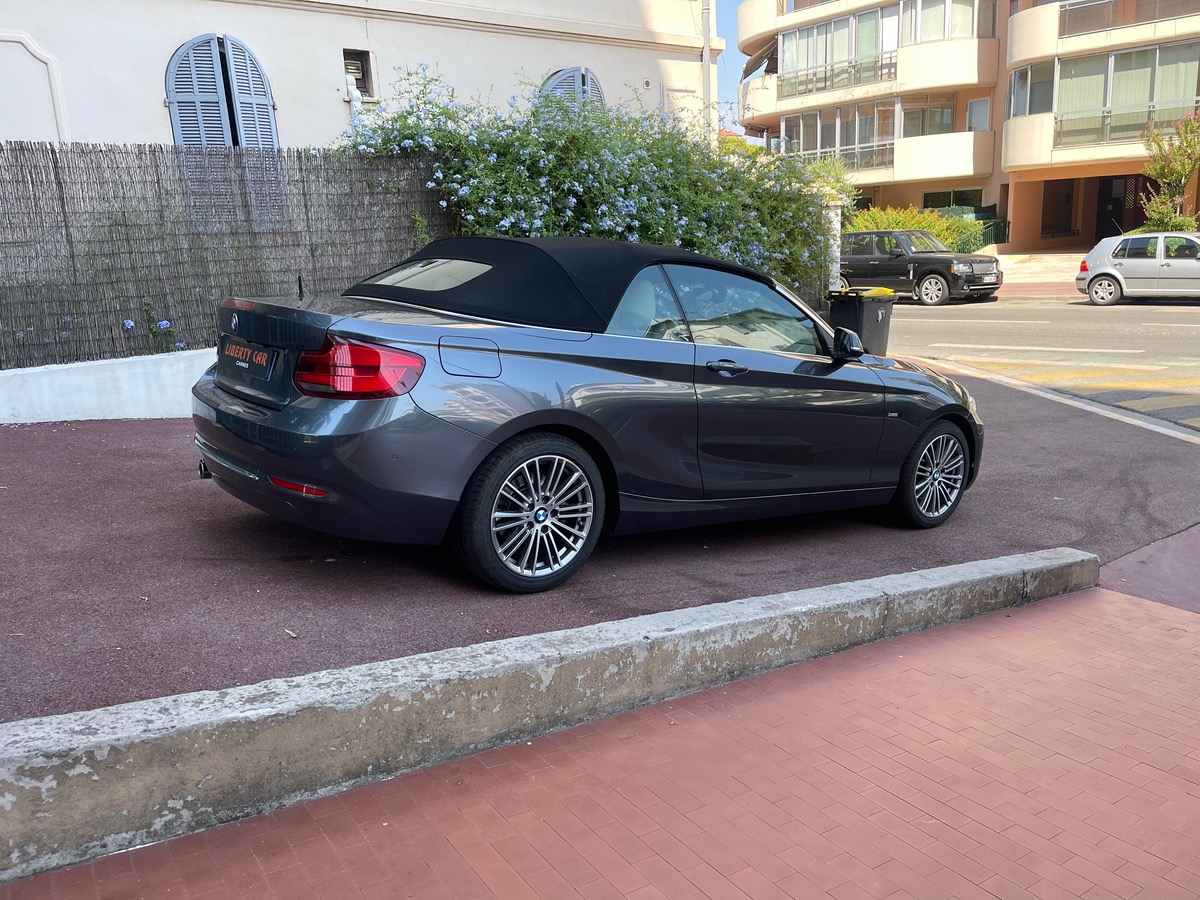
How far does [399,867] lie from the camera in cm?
282

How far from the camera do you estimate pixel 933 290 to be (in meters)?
25.2

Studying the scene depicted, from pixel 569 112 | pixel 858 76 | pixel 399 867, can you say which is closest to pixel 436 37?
pixel 569 112

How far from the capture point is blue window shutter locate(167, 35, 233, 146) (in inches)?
494

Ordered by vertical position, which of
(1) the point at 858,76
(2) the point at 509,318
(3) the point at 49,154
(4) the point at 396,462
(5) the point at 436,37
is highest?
(1) the point at 858,76

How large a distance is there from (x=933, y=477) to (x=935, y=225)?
102ft

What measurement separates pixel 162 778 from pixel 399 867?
71 centimetres

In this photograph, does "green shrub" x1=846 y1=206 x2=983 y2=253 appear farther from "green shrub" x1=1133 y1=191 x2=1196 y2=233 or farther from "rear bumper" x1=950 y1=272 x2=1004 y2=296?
"rear bumper" x1=950 y1=272 x2=1004 y2=296

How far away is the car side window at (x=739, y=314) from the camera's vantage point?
5.17 meters

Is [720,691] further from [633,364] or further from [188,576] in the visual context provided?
[188,576]

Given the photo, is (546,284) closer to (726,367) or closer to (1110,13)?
(726,367)

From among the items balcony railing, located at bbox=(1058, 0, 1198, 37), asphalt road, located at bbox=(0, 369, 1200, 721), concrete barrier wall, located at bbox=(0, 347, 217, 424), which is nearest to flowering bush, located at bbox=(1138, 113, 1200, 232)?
balcony railing, located at bbox=(1058, 0, 1198, 37)

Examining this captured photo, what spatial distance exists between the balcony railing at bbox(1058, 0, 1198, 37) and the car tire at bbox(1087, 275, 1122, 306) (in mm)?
15526

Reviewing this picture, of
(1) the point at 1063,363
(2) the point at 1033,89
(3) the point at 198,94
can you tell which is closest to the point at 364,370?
(3) the point at 198,94

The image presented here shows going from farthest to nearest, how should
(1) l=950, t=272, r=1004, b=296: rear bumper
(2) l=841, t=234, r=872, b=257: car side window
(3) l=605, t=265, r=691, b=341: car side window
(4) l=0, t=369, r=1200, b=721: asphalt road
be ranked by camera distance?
(2) l=841, t=234, r=872, b=257: car side window → (1) l=950, t=272, r=1004, b=296: rear bumper → (3) l=605, t=265, r=691, b=341: car side window → (4) l=0, t=369, r=1200, b=721: asphalt road
